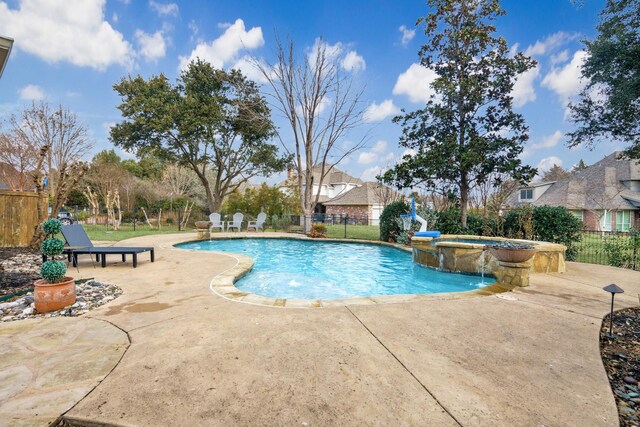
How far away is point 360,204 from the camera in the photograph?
3188 cm

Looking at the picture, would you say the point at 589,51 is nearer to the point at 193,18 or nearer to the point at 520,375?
the point at 520,375

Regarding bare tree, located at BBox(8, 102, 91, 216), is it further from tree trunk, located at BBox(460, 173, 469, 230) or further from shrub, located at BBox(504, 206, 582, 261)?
shrub, located at BBox(504, 206, 582, 261)

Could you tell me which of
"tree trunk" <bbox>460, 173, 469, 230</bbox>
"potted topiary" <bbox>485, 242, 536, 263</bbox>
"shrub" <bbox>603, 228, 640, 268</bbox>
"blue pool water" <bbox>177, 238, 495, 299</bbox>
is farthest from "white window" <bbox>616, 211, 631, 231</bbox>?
"potted topiary" <bbox>485, 242, 536, 263</bbox>

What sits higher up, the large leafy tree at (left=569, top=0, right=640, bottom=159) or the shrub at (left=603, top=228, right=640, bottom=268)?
the large leafy tree at (left=569, top=0, right=640, bottom=159)

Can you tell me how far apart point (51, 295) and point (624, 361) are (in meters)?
6.16

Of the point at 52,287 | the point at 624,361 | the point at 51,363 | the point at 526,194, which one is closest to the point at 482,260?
the point at 624,361

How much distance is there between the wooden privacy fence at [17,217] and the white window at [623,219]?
3346 centimetres

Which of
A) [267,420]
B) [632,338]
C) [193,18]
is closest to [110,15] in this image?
[193,18]

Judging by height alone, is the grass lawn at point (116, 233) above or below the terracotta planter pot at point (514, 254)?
below

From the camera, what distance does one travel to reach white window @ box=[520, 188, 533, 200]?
90.2 feet

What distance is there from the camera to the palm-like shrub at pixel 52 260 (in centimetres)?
352

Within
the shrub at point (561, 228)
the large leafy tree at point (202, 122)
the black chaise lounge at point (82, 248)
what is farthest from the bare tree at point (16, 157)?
the shrub at point (561, 228)

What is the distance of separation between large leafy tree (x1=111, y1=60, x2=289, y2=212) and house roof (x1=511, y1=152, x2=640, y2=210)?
24088 millimetres

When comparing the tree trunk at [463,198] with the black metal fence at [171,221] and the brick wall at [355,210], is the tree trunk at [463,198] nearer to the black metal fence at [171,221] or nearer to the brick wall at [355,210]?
the black metal fence at [171,221]
